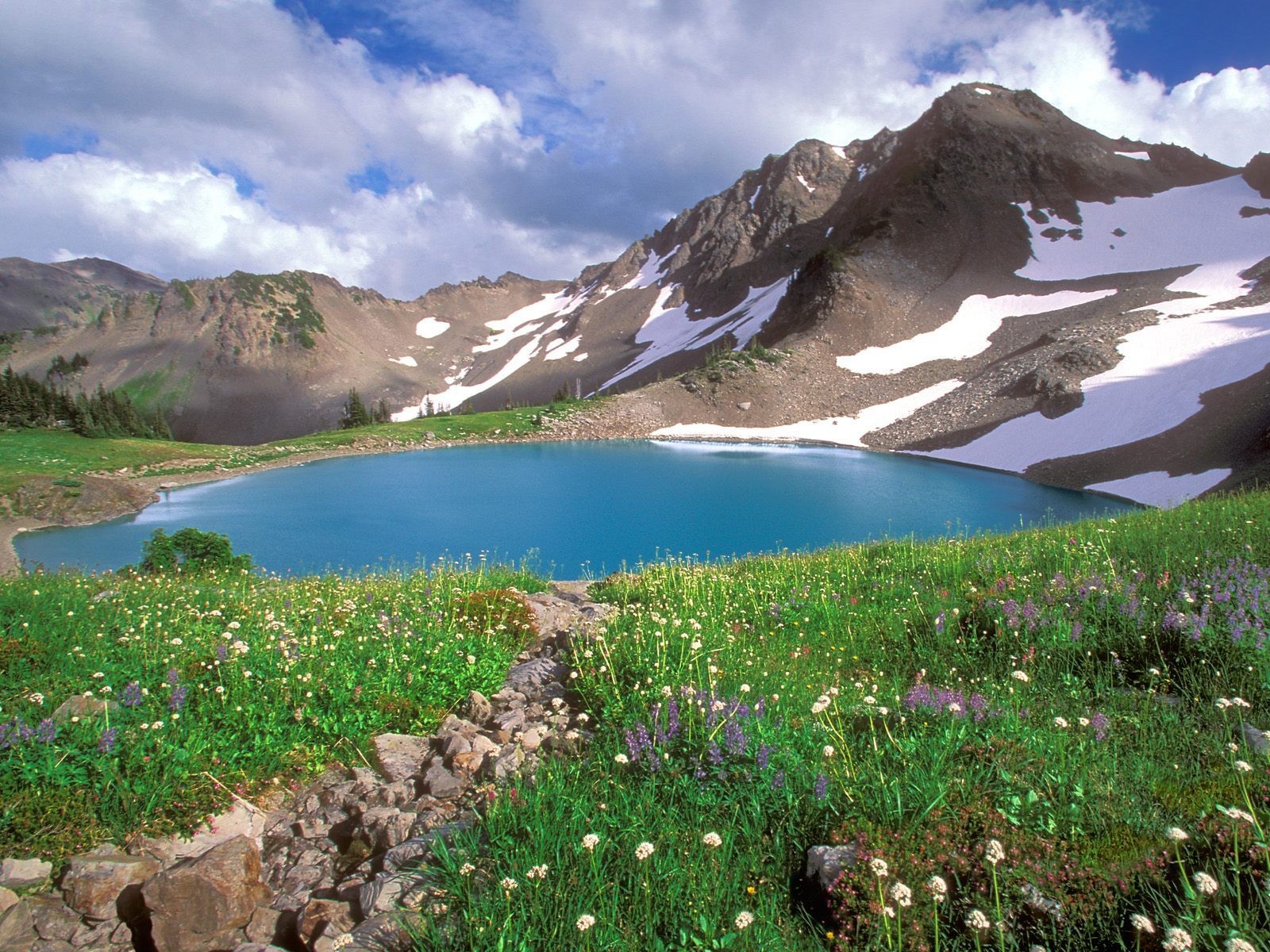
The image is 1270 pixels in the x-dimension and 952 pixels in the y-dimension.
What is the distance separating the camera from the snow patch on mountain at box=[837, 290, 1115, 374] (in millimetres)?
78250

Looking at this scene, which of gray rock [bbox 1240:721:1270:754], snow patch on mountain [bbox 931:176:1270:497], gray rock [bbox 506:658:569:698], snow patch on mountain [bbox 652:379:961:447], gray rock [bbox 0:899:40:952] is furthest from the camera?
snow patch on mountain [bbox 652:379:961:447]

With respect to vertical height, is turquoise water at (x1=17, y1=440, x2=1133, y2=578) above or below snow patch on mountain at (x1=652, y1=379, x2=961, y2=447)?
below

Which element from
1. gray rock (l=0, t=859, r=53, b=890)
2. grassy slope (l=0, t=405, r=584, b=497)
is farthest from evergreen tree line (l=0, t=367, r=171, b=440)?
gray rock (l=0, t=859, r=53, b=890)

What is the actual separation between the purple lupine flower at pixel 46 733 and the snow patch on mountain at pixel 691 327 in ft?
356

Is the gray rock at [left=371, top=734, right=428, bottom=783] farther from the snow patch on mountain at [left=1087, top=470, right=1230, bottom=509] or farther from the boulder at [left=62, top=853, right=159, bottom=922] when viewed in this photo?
the snow patch on mountain at [left=1087, top=470, right=1230, bottom=509]

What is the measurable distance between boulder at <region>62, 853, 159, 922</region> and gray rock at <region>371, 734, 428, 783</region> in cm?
166

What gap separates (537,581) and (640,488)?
94.5ft

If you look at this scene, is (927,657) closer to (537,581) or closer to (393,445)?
(537,581)

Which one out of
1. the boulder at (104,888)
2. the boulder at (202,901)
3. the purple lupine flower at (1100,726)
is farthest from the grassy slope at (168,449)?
the purple lupine flower at (1100,726)

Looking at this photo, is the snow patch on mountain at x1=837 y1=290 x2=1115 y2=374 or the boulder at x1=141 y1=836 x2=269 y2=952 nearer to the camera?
the boulder at x1=141 y1=836 x2=269 y2=952

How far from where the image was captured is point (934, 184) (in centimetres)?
10238

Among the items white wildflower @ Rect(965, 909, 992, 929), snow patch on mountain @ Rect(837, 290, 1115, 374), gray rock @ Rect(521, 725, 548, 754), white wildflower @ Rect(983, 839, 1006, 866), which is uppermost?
snow patch on mountain @ Rect(837, 290, 1115, 374)

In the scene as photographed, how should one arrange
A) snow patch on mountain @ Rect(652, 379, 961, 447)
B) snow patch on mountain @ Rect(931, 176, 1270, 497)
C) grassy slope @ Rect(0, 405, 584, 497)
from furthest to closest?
snow patch on mountain @ Rect(652, 379, 961, 447) < snow patch on mountain @ Rect(931, 176, 1270, 497) < grassy slope @ Rect(0, 405, 584, 497)

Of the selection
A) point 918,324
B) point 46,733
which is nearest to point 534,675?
point 46,733
